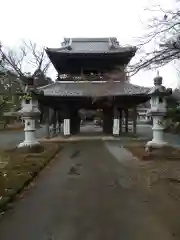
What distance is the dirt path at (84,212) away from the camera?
5969 millimetres

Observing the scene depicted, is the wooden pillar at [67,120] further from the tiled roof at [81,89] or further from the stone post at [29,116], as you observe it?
the stone post at [29,116]

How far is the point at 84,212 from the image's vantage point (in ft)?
24.3

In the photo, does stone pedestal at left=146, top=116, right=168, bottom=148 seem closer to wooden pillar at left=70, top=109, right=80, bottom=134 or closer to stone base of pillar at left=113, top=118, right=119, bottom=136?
stone base of pillar at left=113, top=118, right=119, bottom=136

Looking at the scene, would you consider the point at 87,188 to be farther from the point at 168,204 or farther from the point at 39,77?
the point at 39,77

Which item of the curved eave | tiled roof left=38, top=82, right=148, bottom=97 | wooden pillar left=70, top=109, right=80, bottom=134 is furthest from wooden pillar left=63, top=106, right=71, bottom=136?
the curved eave

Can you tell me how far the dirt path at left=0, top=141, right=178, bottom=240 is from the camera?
5.97 m

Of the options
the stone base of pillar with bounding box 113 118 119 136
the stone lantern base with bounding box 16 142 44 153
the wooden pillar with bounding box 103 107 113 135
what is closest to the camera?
the stone lantern base with bounding box 16 142 44 153

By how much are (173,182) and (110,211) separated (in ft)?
13.6

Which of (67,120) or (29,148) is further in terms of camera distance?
(67,120)

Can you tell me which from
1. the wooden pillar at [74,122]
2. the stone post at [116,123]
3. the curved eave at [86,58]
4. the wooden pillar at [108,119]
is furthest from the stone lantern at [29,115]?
the wooden pillar at [108,119]

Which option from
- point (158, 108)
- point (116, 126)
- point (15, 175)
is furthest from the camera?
point (116, 126)

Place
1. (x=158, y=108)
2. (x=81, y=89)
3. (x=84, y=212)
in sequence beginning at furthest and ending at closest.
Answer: (x=81, y=89) → (x=158, y=108) → (x=84, y=212)

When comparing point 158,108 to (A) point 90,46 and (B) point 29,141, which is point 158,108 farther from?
(A) point 90,46

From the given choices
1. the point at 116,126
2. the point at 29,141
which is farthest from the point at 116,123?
the point at 29,141
